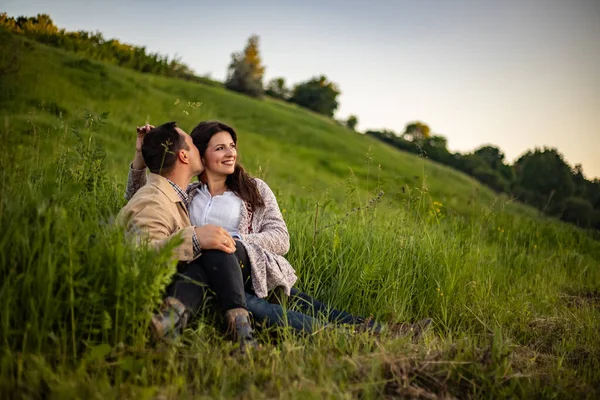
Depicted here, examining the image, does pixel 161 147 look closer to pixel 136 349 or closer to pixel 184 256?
pixel 184 256

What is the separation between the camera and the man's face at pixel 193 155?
358cm

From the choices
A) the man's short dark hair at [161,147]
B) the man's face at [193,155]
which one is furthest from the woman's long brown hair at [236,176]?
the man's short dark hair at [161,147]

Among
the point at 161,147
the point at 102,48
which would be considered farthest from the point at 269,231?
the point at 102,48

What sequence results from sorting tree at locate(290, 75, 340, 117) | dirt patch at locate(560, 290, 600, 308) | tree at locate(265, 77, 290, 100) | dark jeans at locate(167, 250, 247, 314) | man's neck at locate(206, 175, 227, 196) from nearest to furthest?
dark jeans at locate(167, 250, 247, 314)
man's neck at locate(206, 175, 227, 196)
dirt patch at locate(560, 290, 600, 308)
tree at locate(265, 77, 290, 100)
tree at locate(290, 75, 340, 117)

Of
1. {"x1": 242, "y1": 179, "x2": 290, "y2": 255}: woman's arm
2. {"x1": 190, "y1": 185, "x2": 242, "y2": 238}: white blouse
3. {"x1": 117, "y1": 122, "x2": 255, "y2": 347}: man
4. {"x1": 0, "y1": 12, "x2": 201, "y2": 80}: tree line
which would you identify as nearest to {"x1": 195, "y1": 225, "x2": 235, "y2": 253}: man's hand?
{"x1": 117, "y1": 122, "x2": 255, "y2": 347}: man

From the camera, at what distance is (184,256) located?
2930 mm

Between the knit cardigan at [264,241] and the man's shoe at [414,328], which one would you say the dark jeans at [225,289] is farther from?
the man's shoe at [414,328]

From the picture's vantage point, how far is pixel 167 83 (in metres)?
23.5

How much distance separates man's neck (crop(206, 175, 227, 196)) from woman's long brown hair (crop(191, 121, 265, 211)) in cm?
9

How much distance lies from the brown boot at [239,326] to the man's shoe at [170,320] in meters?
0.27

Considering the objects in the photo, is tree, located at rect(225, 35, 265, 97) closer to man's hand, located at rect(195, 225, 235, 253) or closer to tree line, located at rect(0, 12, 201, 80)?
tree line, located at rect(0, 12, 201, 80)

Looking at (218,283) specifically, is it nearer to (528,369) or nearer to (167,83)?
(528,369)

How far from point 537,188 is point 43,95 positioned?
88.8 ft

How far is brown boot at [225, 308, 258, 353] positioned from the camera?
2.82m
